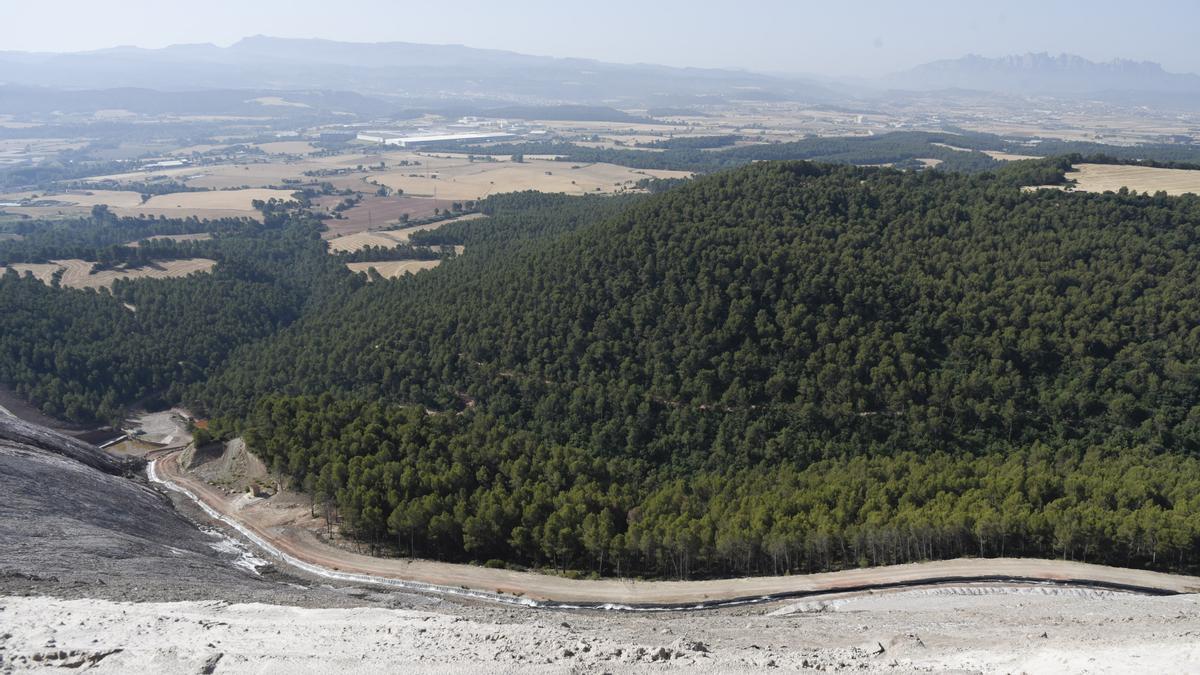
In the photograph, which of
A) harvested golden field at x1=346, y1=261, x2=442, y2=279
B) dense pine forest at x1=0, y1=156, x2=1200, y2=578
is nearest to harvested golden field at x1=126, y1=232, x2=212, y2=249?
dense pine forest at x1=0, y1=156, x2=1200, y2=578

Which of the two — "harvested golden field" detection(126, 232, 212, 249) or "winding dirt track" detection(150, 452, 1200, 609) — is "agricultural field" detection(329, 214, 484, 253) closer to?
"harvested golden field" detection(126, 232, 212, 249)

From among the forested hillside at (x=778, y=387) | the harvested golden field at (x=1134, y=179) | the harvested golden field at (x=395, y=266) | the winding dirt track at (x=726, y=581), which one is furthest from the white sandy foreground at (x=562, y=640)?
the harvested golden field at (x=395, y=266)

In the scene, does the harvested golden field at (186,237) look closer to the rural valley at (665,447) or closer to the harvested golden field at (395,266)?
the rural valley at (665,447)

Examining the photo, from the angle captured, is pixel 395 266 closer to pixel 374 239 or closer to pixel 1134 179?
pixel 374 239

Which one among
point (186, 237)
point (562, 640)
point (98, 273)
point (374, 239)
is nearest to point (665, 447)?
point (562, 640)

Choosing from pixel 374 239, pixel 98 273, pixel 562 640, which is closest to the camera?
pixel 562 640

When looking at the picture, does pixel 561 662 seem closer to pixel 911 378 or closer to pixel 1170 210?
pixel 911 378
